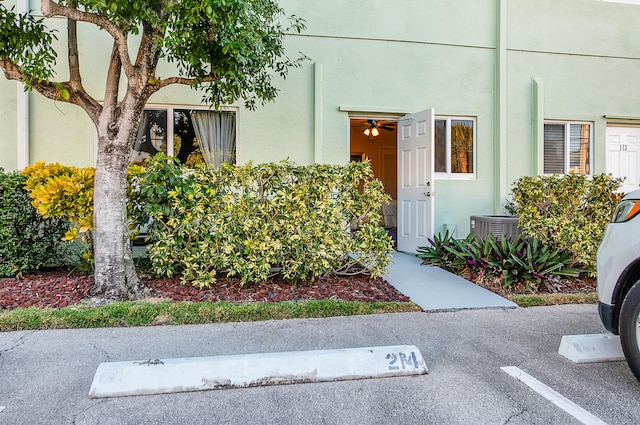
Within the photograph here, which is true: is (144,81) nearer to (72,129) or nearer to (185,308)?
(185,308)

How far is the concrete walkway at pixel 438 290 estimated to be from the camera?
13.8 ft

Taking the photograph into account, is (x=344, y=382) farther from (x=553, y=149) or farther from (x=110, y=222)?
(x=553, y=149)

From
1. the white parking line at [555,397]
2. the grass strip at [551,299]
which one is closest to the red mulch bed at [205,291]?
the grass strip at [551,299]

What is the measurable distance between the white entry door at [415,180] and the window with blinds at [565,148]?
270cm

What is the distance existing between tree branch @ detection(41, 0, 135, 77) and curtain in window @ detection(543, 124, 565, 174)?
23.5ft

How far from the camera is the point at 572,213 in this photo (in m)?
5.23

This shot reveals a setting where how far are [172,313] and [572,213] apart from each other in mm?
4972

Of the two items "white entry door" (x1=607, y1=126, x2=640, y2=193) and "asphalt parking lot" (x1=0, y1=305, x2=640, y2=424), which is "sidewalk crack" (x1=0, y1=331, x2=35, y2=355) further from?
"white entry door" (x1=607, y1=126, x2=640, y2=193)

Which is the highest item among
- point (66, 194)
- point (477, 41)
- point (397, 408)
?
point (477, 41)

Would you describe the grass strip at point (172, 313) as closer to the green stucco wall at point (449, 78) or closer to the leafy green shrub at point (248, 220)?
the leafy green shrub at point (248, 220)

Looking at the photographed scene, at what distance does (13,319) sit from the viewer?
11.4ft

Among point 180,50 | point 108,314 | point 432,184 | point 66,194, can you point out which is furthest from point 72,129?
point 432,184

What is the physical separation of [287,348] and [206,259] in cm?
172

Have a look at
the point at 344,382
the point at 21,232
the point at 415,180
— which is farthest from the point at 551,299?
the point at 21,232
